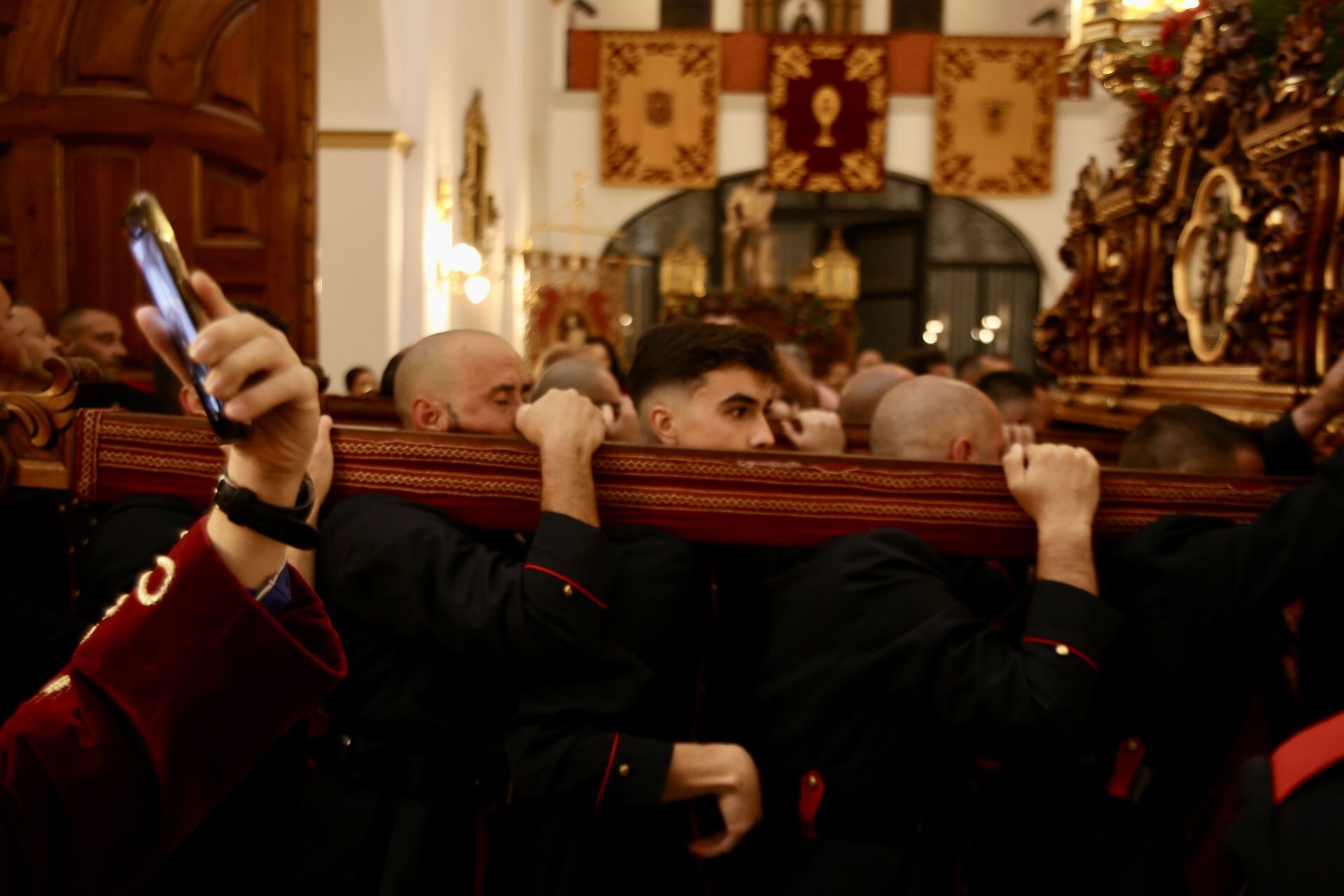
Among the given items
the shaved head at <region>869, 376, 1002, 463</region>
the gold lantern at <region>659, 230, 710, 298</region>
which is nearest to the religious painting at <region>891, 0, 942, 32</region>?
the gold lantern at <region>659, 230, 710, 298</region>

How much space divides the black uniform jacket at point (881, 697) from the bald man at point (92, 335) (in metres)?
3.35

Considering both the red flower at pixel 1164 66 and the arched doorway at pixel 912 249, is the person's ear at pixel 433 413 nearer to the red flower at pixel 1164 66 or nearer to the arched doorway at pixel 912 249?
the red flower at pixel 1164 66

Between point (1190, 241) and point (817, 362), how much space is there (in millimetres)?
10447

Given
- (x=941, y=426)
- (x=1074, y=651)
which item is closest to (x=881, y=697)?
(x=1074, y=651)

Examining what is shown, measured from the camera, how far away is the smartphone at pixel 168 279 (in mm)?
938

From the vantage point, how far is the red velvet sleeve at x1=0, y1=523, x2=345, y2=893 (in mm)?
1137

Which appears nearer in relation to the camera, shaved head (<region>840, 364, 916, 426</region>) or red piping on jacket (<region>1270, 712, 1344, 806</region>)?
red piping on jacket (<region>1270, 712, 1344, 806</region>)

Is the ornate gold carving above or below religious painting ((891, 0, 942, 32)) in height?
below

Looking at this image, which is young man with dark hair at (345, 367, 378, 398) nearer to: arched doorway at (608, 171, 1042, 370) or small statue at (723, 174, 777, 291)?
→ small statue at (723, 174, 777, 291)

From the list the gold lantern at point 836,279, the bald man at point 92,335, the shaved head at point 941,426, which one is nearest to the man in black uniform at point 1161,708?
the shaved head at point 941,426

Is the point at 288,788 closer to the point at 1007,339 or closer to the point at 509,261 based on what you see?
the point at 509,261

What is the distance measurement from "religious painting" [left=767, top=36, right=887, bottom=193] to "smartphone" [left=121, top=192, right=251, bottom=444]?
629 inches

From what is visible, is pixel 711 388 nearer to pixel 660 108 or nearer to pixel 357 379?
pixel 357 379

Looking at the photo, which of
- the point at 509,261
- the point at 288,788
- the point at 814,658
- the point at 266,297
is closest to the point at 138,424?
the point at 288,788
